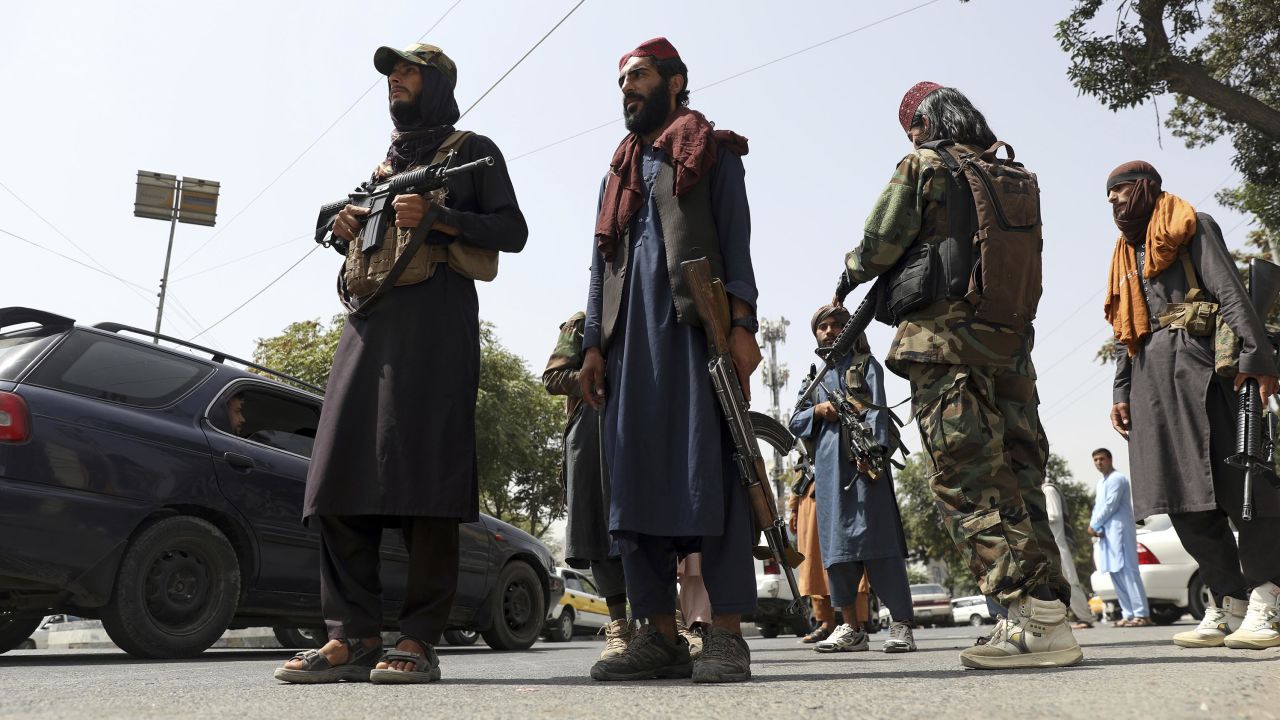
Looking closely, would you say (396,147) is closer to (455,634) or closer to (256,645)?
(455,634)

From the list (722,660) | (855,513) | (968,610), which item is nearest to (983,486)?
(722,660)

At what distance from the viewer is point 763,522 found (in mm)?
3754

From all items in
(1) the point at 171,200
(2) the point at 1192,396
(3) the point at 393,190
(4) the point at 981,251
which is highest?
(1) the point at 171,200

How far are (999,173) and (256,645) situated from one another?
1163 centimetres

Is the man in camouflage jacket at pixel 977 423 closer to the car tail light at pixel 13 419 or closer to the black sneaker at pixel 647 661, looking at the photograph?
the black sneaker at pixel 647 661

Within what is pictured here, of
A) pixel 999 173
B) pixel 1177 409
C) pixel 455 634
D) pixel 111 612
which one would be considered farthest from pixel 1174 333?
pixel 455 634

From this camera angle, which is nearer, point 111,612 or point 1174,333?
point 1174,333

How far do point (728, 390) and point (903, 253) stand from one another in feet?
A: 3.32

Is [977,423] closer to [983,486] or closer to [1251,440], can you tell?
[983,486]

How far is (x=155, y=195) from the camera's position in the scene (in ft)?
89.1

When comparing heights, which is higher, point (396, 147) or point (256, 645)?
point (396, 147)

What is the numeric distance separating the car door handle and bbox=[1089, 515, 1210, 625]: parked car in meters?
9.80

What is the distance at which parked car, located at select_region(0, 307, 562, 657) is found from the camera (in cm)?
519

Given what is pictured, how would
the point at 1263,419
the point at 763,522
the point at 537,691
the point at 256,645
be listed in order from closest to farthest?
the point at 537,691, the point at 763,522, the point at 1263,419, the point at 256,645
